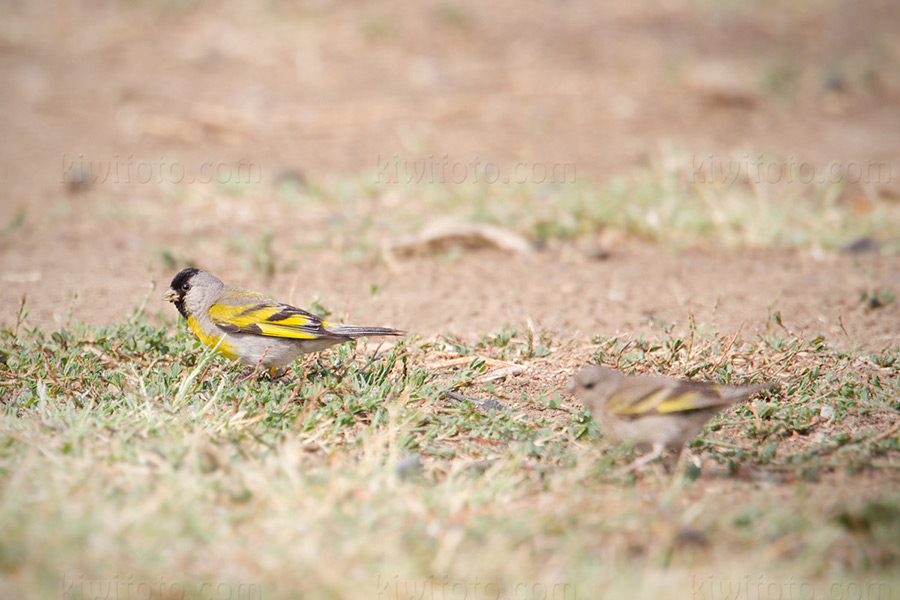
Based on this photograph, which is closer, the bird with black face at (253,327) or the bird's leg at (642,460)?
the bird's leg at (642,460)

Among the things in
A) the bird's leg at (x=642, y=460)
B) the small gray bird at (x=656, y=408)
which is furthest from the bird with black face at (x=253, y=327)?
the bird's leg at (x=642, y=460)

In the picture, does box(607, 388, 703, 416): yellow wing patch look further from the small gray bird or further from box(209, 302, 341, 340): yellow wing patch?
box(209, 302, 341, 340): yellow wing patch

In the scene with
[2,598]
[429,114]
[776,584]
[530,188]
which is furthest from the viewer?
[429,114]

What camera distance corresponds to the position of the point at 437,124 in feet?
34.6

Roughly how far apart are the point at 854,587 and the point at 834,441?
4.16 feet

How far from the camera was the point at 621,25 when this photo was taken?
13273mm

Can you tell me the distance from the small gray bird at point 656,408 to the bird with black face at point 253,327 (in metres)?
1.10

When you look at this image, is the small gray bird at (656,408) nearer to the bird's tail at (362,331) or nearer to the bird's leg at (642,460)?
the bird's leg at (642,460)

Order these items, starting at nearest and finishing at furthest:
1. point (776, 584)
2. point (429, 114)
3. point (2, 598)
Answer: point (2, 598) → point (776, 584) → point (429, 114)

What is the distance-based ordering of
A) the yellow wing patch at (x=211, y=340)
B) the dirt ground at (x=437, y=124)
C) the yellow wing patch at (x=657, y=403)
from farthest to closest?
the dirt ground at (x=437, y=124)
the yellow wing patch at (x=211, y=340)
the yellow wing patch at (x=657, y=403)

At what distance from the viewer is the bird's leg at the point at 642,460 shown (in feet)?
12.7

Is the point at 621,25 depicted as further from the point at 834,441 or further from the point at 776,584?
the point at 776,584

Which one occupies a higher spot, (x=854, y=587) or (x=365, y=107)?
(x=365, y=107)

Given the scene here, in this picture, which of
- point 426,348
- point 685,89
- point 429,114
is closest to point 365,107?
point 429,114
